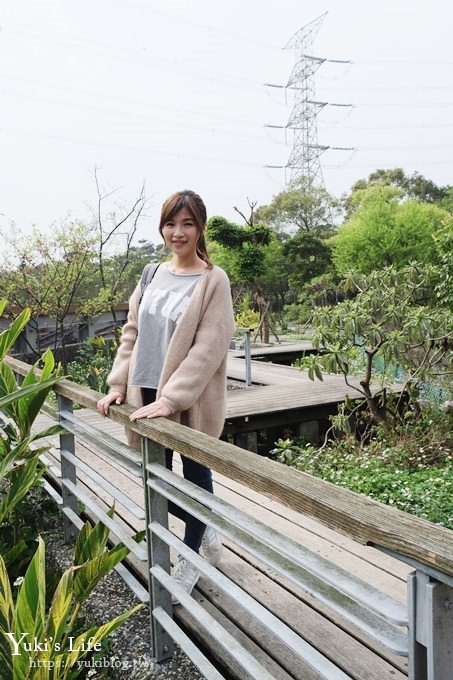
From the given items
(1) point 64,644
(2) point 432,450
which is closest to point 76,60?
(2) point 432,450

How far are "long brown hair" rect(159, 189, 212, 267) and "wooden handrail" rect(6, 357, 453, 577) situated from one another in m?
0.72

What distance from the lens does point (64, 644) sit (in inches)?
69.0

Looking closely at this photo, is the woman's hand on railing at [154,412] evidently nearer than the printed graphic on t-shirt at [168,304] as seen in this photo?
Yes

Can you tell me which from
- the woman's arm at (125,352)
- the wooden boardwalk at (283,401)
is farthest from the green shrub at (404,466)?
the woman's arm at (125,352)

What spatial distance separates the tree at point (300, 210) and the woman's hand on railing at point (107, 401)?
3301 cm

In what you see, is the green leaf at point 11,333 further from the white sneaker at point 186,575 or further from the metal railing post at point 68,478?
the white sneaker at point 186,575

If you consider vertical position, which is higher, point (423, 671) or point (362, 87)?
point (362, 87)

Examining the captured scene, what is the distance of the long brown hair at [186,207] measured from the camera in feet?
6.10

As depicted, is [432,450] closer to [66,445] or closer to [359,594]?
[66,445]

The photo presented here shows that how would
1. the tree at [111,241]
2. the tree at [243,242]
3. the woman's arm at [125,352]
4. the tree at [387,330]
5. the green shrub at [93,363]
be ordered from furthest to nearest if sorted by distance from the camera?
1. the tree at [243,242]
2. the tree at [111,241]
3. the green shrub at [93,363]
4. the tree at [387,330]
5. the woman's arm at [125,352]

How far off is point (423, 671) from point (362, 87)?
46.9 meters

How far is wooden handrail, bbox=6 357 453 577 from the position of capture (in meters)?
0.78

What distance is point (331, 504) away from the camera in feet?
3.08

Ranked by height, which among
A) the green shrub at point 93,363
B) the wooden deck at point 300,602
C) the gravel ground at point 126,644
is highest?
the wooden deck at point 300,602
